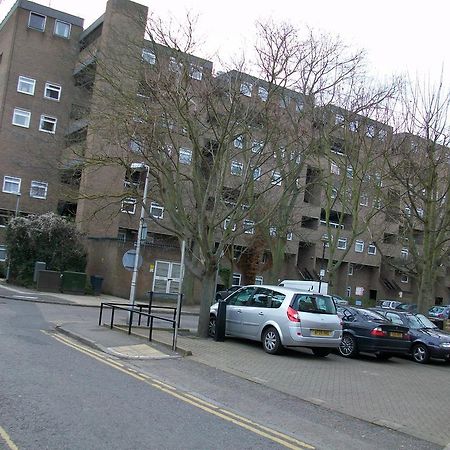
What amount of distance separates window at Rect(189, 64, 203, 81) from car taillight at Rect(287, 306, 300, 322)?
24.2 feet

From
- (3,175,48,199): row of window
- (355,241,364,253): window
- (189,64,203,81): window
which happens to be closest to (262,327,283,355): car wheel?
(189,64,203,81): window

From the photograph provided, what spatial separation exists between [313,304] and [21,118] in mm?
30896

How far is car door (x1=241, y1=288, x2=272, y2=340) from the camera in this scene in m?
13.5

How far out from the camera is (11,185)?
36531 mm

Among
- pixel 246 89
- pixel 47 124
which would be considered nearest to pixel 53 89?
pixel 47 124

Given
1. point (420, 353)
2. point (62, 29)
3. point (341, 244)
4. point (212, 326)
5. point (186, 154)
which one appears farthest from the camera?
point (341, 244)

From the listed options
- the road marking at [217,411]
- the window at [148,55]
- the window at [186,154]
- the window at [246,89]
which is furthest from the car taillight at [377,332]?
the window at [148,55]

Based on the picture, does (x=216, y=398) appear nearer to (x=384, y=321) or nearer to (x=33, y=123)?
(x=384, y=321)

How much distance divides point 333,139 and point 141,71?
11108 mm

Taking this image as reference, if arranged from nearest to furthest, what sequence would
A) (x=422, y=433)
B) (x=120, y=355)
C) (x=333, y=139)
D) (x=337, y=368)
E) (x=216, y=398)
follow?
(x=422, y=433) < (x=216, y=398) < (x=120, y=355) < (x=337, y=368) < (x=333, y=139)

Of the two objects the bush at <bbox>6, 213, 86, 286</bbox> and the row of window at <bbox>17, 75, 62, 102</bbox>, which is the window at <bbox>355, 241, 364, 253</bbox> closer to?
the row of window at <bbox>17, 75, 62, 102</bbox>

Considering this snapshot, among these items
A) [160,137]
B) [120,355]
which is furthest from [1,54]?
[120,355]

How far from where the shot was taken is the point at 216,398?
306 inches

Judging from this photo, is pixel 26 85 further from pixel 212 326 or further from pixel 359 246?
pixel 359 246
